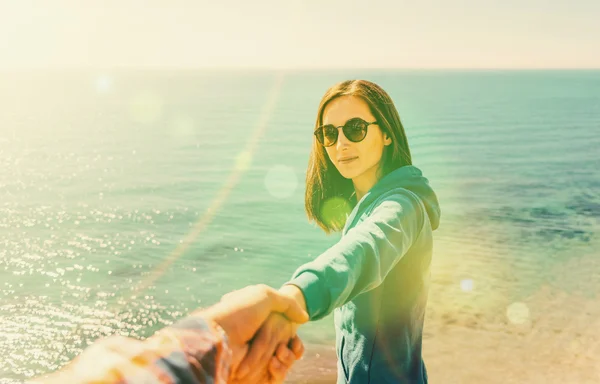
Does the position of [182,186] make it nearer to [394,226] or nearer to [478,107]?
[394,226]

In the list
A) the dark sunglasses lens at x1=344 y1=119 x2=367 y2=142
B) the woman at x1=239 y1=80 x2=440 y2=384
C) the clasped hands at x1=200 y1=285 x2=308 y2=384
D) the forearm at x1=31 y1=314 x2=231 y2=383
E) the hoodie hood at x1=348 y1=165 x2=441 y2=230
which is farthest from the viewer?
the dark sunglasses lens at x1=344 y1=119 x2=367 y2=142

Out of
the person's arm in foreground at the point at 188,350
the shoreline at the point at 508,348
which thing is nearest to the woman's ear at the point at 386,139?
the person's arm in foreground at the point at 188,350

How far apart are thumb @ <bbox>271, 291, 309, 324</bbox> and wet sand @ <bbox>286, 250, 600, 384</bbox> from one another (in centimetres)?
1204

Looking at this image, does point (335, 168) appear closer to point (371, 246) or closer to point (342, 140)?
point (342, 140)

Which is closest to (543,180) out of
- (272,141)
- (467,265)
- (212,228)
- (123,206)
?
(467,265)

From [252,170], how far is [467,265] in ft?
89.9

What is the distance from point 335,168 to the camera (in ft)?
10.7

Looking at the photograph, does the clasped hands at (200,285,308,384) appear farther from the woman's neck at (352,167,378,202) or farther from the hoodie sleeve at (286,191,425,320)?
the woman's neck at (352,167,378,202)

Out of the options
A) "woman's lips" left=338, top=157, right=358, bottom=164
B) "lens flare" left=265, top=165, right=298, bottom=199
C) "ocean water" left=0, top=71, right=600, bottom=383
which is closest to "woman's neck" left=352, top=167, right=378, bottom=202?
"woman's lips" left=338, top=157, right=358, bottom=164

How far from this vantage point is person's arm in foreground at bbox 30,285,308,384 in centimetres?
96

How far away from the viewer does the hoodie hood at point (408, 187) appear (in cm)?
248

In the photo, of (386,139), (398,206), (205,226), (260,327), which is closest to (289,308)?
(260,327)

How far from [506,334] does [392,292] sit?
1418cm

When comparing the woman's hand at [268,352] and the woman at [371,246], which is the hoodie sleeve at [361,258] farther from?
the woman's hand at [268,352]
